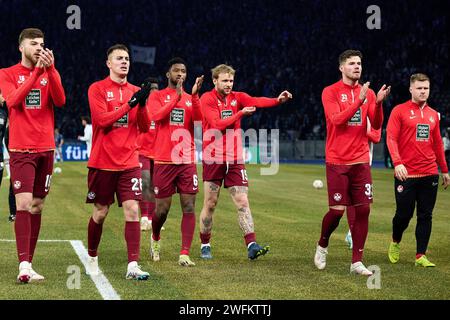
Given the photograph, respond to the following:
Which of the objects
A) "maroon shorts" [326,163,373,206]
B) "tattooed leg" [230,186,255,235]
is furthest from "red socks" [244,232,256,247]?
"maroon shorts" [326,163,373,206]

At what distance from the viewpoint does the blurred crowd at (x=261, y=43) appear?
51188mm

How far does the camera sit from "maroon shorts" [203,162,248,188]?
10.6 meters

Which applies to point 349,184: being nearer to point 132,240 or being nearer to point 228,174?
point 228,174

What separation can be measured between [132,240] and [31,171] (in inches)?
50.4

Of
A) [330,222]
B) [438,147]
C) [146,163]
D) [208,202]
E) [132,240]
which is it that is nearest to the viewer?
[132,240]

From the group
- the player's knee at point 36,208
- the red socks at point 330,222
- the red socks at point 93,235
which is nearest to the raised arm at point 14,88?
the player's knee at point 36,208

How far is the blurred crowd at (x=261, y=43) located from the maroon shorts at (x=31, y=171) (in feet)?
127

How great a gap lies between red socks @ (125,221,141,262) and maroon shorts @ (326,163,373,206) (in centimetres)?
230

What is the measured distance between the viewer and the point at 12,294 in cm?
757

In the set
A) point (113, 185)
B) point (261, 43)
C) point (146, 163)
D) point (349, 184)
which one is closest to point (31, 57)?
point (113, 185)

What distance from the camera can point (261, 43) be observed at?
59.4 meters

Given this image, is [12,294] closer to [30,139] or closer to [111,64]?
[30,139]

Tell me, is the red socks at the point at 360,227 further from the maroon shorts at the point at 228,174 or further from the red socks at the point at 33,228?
the red socks at the point at 33,228
